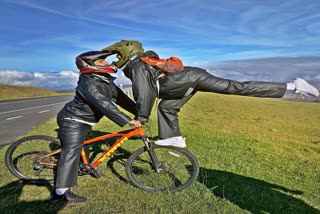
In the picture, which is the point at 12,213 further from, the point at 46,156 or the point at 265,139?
the point at 265,139

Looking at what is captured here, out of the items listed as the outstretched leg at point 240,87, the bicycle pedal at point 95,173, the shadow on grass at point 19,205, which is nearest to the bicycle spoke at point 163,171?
the bicycle pedal at point 95,173

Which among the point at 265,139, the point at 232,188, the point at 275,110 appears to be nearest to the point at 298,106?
the point at 275,110

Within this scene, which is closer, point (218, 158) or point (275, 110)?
point (218, 158)

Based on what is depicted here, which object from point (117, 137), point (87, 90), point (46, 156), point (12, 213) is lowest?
point (12, 213)

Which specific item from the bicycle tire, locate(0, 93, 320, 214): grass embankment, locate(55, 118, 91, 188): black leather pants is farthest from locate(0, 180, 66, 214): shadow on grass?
the bicycle tire

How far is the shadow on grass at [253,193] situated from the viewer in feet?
13.0

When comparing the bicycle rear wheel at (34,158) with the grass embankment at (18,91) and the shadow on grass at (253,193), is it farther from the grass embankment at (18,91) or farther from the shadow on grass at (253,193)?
the grass embankment at (18,91)

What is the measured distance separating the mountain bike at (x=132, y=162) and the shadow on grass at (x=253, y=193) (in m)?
0.53

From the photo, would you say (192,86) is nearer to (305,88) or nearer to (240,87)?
(240,87)

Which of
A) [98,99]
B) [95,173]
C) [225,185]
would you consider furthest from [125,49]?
[225,185]

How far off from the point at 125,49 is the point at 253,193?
2928mm

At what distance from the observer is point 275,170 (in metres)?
5.46

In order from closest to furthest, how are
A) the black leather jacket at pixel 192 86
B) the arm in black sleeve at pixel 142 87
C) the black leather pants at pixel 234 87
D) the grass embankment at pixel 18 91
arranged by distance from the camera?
the arm in black sleeve at pixel 142 87 < the black leather jacket at pixel 192 86 < the black leather pants at pixel 234 87 < the grass embankment at pixel 18 91

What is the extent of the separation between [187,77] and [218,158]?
7.05 feet
